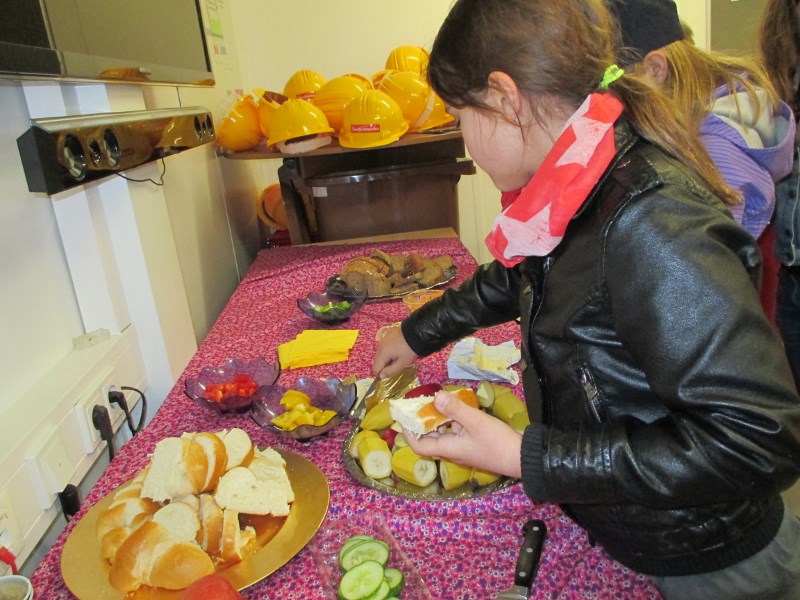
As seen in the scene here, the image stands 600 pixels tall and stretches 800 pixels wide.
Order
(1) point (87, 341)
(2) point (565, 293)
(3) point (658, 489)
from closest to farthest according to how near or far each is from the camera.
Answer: (3) point (658, 489) → (2) point (565, 293) → (1) point (87, 341)

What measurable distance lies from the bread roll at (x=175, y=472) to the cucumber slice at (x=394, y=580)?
272 mm

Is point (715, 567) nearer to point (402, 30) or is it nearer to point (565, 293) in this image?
point (565, 293)

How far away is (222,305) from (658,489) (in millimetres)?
1778

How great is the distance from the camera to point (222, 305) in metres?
2.15

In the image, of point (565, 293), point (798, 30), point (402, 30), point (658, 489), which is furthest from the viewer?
point (402, 30)

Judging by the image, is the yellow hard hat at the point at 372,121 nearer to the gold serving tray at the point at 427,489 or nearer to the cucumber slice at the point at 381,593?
the gold serving tray at the point at 427,489

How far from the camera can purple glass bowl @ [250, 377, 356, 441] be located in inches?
38.0

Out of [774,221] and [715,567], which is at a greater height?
[774,221]

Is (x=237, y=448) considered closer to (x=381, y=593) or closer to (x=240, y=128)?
(x=381, y=593)

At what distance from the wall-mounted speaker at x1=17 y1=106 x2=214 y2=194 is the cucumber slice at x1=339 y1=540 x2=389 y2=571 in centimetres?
66

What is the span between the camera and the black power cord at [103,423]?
1059 mm

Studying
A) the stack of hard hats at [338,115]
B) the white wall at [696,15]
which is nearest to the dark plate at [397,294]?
the stack of hard hats at [338,115]

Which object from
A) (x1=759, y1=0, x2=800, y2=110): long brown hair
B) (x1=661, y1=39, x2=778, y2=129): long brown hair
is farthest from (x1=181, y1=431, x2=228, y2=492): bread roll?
(x1=759, y1=0, x2=800, y2=110): long brown hair

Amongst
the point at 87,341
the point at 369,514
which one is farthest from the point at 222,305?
the point at 369,514
